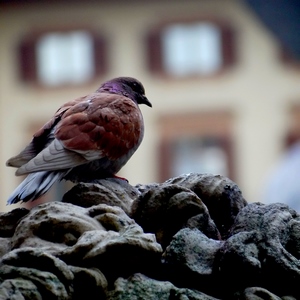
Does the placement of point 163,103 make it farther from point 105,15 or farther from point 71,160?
point 71,160

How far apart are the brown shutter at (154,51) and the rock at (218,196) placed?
2077 centimetres

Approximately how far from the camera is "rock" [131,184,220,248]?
3297 millimetres

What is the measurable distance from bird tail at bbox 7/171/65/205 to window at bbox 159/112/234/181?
1982 cm

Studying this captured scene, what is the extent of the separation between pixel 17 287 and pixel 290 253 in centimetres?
80

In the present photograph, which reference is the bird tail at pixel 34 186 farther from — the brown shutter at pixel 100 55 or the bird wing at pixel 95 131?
the brown shutter at pixel 100 55

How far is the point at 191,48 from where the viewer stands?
2461cm

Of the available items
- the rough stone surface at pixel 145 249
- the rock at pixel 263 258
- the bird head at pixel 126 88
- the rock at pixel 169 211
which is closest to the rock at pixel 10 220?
the rough stone surface at pixel 145 249

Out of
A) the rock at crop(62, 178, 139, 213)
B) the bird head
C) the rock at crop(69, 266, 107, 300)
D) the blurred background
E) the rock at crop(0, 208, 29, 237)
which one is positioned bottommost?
the blurred background

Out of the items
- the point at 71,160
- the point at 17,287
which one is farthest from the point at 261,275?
the point at 71,160

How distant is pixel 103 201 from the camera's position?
134 inches

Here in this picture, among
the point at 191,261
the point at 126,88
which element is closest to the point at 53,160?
the point at 126,88

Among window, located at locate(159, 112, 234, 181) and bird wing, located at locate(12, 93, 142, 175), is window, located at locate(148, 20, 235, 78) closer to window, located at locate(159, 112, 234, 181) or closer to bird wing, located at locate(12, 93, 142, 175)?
window, located at locate(159, 112, 234, 181)

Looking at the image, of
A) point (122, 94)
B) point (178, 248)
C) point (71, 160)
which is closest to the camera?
point (178, 248)

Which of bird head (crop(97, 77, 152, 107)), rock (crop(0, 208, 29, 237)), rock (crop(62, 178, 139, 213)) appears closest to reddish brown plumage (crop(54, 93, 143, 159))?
bird head (crop(97, 77, 152, 107))
